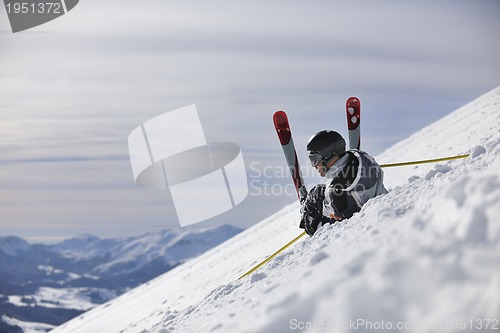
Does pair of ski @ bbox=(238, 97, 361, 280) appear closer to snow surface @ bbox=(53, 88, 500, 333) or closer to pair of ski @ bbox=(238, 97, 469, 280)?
pair of ski @ bbox=(238, 97, 469, 280)

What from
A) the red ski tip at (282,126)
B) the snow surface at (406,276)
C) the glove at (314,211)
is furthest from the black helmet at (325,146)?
the red ski tip at (282,126)

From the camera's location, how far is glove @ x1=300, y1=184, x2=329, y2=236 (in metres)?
8.33

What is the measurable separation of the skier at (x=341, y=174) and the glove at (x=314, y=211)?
108 millimetres

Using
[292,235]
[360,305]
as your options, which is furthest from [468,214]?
[292,235]

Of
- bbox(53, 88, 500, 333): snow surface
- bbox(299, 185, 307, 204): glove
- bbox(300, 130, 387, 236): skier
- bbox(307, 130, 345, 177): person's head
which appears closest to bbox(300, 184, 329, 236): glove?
bbox(300, 130, 387, 236): skier

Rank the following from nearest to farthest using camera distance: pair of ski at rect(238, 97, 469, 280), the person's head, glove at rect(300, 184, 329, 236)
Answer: the person's head
glove at rect(300, 184, 329, 236)
pair of ski at rect(238, 97, 469, 280)

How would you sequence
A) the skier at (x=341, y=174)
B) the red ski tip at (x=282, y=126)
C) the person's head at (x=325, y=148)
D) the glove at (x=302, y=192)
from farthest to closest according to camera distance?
1. the red ski tip at (x=282, y=126)
2. the glove at (x=302, y=192)
3. the person's head at (x=325, y=148)
4. the skier at (x=341, y=174)

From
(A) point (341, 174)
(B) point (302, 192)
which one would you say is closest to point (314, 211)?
(A) point (341, 174)

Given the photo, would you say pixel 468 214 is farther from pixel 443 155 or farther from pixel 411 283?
pixel 443 155

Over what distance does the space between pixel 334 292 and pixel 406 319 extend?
0.56 metres

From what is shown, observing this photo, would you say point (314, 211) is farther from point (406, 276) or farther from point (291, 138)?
→ point (406, 276)

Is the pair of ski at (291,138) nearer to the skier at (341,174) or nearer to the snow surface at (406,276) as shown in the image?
the skier at (341,174)

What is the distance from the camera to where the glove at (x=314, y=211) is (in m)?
8.33

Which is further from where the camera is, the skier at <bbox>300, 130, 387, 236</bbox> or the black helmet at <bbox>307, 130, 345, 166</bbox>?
the black helmet at <bbox>307, 130, 345, 166</bbox>
